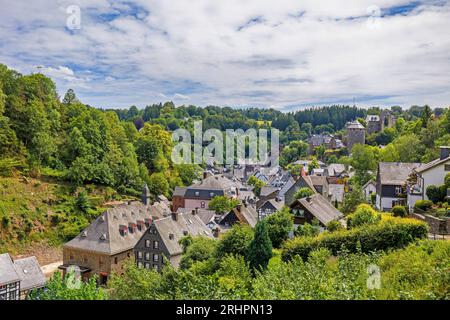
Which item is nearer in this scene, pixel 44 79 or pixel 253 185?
pixel 44 79

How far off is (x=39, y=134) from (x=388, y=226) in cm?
3873

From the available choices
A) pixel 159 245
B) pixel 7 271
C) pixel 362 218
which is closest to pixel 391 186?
pixel 362 218

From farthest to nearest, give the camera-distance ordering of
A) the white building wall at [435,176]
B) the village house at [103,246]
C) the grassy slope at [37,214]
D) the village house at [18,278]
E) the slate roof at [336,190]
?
1. the slate roof at [336,190]
2. the grassy slope at [37,214]
3. the village house at [103,246]
4. the white building wall at [435,176]
5. the village house at [18,278]

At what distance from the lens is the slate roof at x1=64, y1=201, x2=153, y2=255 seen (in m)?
30.0

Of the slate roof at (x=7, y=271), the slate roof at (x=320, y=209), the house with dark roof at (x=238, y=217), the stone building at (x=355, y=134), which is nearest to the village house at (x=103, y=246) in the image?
the slate roof at (x=7, y=271)

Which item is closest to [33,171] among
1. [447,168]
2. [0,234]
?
[0,234]

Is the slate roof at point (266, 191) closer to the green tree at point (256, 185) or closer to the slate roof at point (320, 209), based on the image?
the green tree at point (256, 185)

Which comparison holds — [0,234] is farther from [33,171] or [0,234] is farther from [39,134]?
[39,134]

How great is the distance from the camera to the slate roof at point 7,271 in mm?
22819

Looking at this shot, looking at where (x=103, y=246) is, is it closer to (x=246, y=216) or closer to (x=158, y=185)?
(x=246, y=216)

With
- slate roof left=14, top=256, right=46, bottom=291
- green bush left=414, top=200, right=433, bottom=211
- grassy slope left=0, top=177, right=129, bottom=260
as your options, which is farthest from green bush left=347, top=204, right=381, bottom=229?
grassy slope left=0, top=177, right=129, bottom=260

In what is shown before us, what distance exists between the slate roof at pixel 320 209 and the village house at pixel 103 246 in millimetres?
14553

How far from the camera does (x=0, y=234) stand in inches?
Result: 1324

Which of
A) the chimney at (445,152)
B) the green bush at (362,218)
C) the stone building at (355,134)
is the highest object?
the stone building at (355,134)
